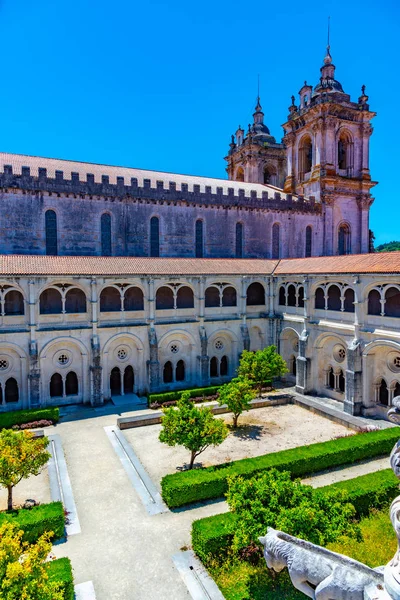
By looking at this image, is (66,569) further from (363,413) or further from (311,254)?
(311,254)

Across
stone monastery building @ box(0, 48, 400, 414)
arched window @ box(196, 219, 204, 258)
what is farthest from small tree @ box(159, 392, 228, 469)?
arched window @ box(196, 219, 204, 258)

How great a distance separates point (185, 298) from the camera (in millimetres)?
34406

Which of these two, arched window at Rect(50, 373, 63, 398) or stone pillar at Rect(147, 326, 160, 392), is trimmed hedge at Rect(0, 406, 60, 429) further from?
stone pillar at Rect(147, 326, 160, 392)

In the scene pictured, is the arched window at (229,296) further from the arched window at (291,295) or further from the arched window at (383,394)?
the arched window at (383,394)

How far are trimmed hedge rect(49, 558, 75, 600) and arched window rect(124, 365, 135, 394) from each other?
64.1ft

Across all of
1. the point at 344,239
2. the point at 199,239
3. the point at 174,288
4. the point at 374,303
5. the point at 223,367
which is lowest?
the point at 223,367

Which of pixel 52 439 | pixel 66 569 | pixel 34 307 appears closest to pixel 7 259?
pixel 34 307

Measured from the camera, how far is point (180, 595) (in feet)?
38.1

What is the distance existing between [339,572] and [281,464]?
1267 cm

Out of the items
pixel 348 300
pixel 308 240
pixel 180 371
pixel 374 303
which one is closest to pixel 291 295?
pixel 348 300

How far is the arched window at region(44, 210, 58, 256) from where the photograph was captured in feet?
107

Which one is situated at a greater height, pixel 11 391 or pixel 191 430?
pixel 191 430

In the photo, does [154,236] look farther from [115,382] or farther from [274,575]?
[274,575]

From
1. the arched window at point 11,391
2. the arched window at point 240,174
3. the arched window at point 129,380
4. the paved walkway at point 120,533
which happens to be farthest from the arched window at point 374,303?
the arched window at point 240,174
